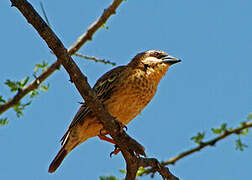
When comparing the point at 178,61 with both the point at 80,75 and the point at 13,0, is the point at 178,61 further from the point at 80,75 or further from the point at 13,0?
the point at 13,0

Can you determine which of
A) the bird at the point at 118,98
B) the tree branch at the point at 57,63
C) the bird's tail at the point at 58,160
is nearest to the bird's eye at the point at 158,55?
the bird at the point at 118,98

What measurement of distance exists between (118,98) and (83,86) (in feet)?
6.88

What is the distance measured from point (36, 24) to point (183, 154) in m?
2.10

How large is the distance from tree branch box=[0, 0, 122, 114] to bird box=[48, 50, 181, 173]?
0.74 metres

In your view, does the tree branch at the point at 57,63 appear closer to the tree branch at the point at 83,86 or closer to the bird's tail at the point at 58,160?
the tree branch at the point at 83,86

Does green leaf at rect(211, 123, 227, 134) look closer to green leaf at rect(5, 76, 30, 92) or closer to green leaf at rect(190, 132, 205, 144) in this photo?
green leaf at rect(190, 132, 205, 144)

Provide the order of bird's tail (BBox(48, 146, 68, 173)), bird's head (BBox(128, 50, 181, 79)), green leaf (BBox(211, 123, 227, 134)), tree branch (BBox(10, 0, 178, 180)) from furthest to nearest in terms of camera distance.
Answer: bird's head (BBox(128, 50, 181, 79)) < bird's tail (BBox(48, 146, 68, 173)) < green leaf (BBox(211, 123, 227, 134)) < tree branch (BBox(10, 0, 178, 180))

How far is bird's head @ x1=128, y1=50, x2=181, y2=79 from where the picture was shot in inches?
240

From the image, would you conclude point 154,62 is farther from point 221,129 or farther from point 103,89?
point 221,129

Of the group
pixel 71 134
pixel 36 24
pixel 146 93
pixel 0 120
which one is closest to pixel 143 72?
pixel 146 93

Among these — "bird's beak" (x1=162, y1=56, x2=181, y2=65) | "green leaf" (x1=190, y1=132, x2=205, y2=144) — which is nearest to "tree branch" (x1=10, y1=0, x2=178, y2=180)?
"green leaf" (x1=190, y1=132, x2=205, y2=144)

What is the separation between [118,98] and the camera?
5477 millimetres

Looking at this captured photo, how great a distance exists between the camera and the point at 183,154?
4.24m

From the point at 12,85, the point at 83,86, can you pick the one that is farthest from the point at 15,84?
the point at 83,86
